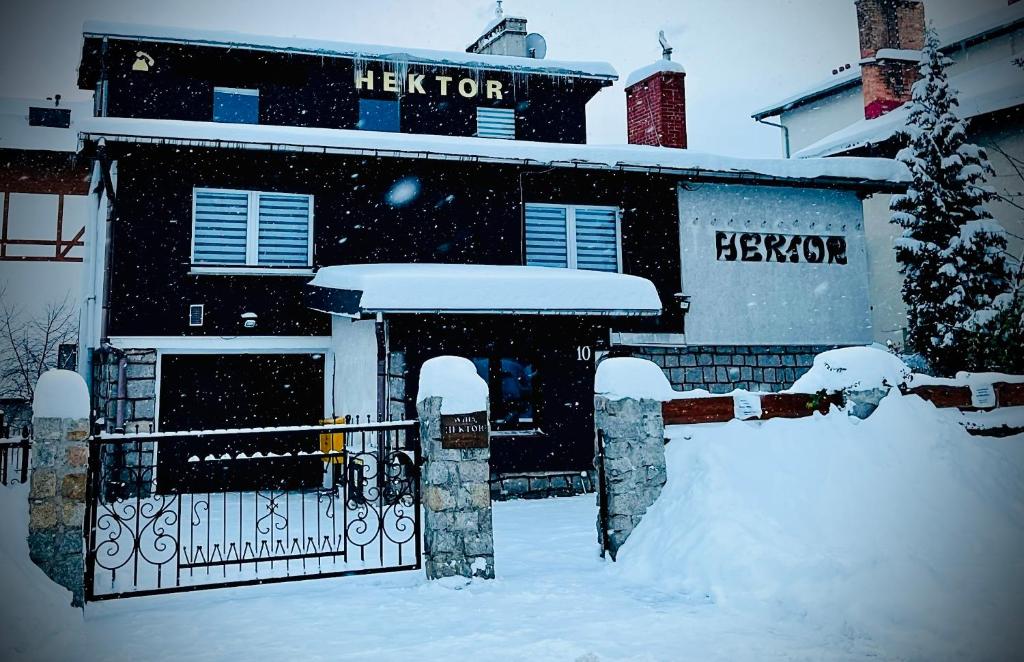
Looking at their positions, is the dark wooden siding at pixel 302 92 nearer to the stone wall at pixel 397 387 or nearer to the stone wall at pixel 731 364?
the stone wall at pixel 731 364

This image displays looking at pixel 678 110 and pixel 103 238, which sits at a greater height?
pixel 678 110

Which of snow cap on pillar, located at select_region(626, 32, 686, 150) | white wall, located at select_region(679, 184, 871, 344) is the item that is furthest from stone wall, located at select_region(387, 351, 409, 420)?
snow cap on pillar, located at select_region(626, 32, 686, 150)

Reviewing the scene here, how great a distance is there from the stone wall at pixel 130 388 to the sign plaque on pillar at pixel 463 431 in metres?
6.87

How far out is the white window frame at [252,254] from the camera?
39.3 ft

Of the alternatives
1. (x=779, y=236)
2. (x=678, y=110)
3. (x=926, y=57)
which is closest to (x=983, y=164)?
(x=926, y=57)

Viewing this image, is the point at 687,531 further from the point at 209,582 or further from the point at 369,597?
the point at 209,582

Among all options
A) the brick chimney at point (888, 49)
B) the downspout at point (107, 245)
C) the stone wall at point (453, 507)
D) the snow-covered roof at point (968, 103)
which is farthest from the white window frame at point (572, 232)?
the brick chimney at point (888, 49)

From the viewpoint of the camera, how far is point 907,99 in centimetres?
2012

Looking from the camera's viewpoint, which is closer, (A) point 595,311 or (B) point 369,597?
(B) point 369,597

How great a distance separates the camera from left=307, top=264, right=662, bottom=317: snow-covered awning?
9914mm

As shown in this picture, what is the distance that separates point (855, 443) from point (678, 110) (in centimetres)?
1022

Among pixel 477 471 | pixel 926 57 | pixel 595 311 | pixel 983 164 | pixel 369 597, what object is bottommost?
pixel 369 597

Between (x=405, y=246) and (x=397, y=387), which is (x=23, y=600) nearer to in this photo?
(x=397, y=387)

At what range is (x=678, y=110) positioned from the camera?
15.7 m
